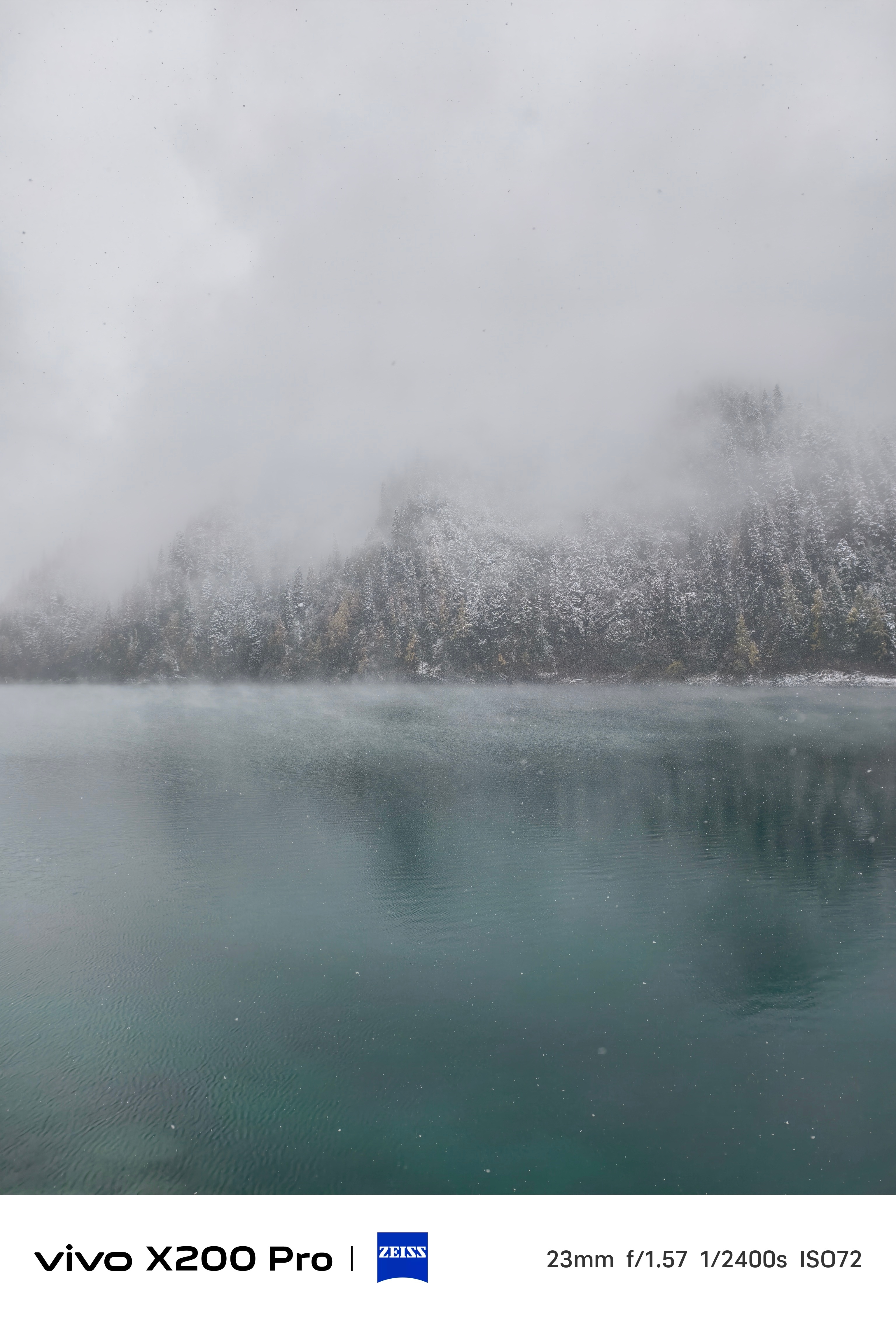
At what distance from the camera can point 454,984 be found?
23.4 meters

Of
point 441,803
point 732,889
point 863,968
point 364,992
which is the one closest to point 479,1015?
point 364,992

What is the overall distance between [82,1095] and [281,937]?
1085 cm

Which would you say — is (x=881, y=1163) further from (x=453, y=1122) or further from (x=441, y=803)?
(x=441, y=803)

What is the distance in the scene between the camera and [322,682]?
195750mm
